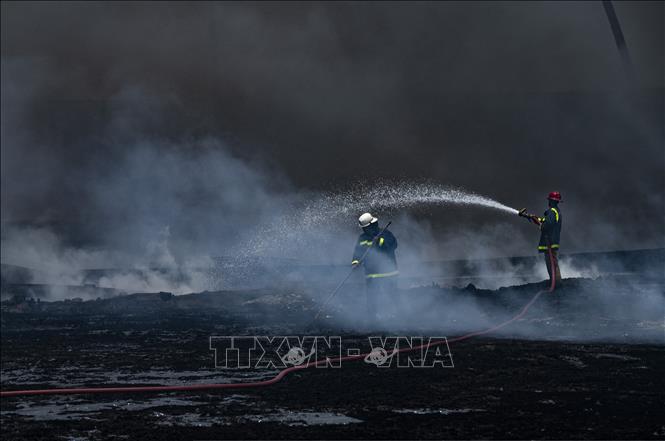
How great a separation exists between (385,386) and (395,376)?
71cm

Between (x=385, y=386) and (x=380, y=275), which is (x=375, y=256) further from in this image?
(x=385, y=386)

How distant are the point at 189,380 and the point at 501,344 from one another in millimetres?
5044

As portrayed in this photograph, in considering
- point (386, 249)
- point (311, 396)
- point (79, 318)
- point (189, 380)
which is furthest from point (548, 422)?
point (79, 318)

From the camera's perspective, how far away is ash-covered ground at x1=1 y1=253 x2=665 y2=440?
8000 millimetres

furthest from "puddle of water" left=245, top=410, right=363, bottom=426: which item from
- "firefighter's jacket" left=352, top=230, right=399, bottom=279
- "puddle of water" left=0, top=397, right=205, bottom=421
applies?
"firefighter's jacket" left=352, top=230, right=399, bottom=279

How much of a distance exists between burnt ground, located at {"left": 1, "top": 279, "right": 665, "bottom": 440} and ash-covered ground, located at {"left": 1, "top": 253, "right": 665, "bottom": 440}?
0.09 feet

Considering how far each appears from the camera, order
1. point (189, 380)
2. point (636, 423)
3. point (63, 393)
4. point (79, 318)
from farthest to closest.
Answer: point (79, 318) → point (189, 380) → point (63, 393) → point (636, 423)

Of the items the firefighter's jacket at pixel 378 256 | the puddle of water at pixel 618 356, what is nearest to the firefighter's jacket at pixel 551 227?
the firefighter's jacket at pixel 378 256

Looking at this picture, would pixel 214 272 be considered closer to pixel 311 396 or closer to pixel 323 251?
pixel 323 251

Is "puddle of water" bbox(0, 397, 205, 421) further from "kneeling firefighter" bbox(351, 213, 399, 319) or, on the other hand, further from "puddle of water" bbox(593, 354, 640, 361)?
"kneeling firefighter" bbox(351, 213, 399, 319)

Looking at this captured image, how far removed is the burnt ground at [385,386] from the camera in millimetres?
7898

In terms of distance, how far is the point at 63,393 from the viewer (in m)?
10.4

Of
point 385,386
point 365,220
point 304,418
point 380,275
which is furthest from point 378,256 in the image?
point 304,418

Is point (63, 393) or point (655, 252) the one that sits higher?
point (655, 252)
